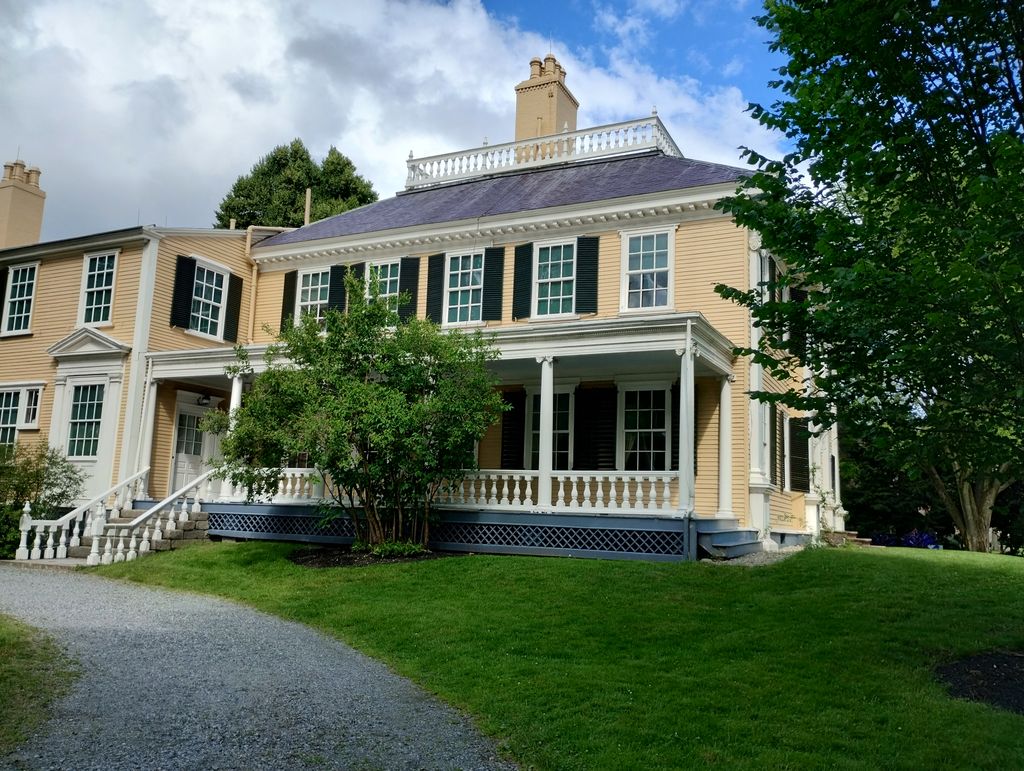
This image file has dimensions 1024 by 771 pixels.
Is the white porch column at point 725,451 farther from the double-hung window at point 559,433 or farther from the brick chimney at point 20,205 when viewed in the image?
the brick chimney at point 20,205

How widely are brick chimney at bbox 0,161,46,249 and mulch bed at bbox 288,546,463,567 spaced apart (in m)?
14.1

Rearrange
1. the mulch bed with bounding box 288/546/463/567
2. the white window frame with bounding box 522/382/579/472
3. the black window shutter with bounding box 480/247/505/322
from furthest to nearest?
the black window shutter with bounding box 480/247/505/322
the white window frame with bounding box 522/382/579/472
the mulch bed with bounding box 288/546/463/567

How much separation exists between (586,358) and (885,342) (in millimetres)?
7750

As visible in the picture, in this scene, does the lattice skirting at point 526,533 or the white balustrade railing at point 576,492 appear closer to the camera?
the lattice skirting at point 526,533

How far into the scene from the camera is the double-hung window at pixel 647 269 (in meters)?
15.3

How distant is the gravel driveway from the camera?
4.62 meters

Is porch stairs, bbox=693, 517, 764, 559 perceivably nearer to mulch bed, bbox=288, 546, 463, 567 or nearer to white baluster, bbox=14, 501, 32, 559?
mulch bed, bbox=288, 546, 463, 567

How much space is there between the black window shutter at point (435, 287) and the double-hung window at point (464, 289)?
0.13 m

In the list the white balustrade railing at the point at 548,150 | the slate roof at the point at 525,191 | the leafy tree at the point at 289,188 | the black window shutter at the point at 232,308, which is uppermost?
the leafy tree at the point at 289,188

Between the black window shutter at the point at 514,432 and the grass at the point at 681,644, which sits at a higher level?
the black window shutter at the point at 514,432

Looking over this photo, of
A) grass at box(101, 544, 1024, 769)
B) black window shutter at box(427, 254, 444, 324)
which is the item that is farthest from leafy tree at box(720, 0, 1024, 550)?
black window shutter at box(427, 254, 444, 324)

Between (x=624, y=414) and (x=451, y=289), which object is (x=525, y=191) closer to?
(x=451, y=289)

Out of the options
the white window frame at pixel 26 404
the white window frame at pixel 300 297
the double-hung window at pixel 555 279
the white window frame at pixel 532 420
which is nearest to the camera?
the white window frame at pixel 532 420

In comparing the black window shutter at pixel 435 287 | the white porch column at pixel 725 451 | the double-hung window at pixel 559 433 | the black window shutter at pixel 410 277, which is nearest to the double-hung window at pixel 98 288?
the black window shutter at pixel 410 277
